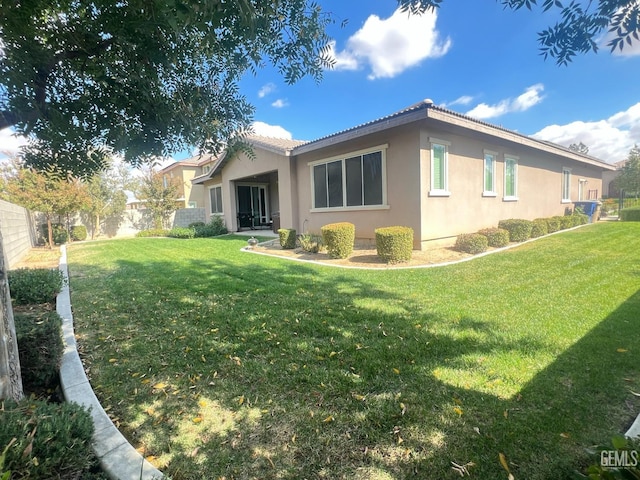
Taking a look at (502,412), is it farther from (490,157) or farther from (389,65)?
(389,65)

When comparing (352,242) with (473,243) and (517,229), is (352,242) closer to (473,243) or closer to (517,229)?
(473,243)

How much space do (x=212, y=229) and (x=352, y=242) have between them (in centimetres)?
1126

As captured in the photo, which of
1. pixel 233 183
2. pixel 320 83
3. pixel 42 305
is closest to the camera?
pixel 320 83

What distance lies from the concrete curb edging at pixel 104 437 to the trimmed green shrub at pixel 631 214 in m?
22.9

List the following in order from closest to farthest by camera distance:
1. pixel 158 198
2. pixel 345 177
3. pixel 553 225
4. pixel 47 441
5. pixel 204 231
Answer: pixel 47 441
pixel 345 177
pixel 553 225
pixel 204 231
pixel 158 198

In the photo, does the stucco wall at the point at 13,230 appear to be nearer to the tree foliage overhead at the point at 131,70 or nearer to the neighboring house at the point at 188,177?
the tree foliage overhead at the point at 131,70

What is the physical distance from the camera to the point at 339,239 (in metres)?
8.80

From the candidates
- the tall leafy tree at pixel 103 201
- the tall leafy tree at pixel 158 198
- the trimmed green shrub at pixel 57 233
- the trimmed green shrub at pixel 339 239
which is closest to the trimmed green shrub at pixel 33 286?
the trimmed green shrub at pixel 339 239

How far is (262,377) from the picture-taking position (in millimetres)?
2887

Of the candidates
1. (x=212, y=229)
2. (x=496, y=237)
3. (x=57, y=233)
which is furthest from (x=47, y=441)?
(x=57, y=233)

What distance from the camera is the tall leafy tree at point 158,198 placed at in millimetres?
20719

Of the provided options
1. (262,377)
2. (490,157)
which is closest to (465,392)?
(262,377)

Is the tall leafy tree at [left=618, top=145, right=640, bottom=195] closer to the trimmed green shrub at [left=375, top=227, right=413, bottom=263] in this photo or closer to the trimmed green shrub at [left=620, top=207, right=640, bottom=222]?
the trimmed green shrub at [left=620, top=207, right=640, bottom=222]

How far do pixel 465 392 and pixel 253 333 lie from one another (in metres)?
2.45
